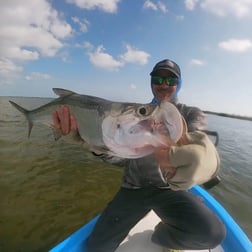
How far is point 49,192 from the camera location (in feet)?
26.2

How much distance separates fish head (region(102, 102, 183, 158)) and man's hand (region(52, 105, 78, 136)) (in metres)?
0.95

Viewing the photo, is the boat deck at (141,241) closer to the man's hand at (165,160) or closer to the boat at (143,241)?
the boat at (143,241)

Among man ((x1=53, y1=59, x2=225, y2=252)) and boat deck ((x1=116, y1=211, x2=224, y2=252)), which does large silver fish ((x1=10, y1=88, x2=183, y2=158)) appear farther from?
boat deck ((x1=116, y1=211, x2=224, y2=252))

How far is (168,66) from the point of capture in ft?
14.5

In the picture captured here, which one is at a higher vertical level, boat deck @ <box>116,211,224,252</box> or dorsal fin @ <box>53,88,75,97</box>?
dorsal fin @ <box>53,88,75,97</box>

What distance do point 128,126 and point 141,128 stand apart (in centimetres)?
13

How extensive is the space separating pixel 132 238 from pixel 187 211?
1.26 metres

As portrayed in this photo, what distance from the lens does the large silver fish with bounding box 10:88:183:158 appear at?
6.61ft

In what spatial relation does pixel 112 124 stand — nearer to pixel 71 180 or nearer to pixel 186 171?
pixel 186 171

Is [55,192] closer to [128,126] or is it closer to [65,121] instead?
[65,121]

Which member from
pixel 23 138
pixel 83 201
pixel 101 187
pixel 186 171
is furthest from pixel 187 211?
pixel 23 138

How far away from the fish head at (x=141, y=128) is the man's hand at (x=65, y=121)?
954 millimetres

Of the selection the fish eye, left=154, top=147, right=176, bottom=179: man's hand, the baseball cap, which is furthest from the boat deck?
the fish eye

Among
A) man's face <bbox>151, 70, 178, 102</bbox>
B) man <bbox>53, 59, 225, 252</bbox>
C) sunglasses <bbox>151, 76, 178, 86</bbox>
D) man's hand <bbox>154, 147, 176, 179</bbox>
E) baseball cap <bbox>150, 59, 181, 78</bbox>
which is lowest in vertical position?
man <bbox>53, 59, 225, 252</bbox>
